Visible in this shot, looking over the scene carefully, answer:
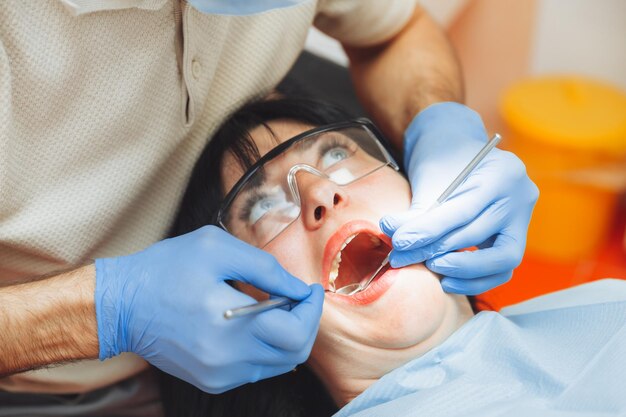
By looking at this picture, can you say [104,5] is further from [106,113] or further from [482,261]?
[482,261]

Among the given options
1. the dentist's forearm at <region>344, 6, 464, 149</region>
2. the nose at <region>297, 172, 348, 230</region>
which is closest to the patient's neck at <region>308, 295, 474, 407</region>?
the nose at <region>297, 172, 348, 230</region>

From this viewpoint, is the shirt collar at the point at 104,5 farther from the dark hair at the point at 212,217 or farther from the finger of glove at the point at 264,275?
the finger of glove at the point at 264,275

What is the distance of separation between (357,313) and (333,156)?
377 mm

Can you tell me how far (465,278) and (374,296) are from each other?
0.68 ft

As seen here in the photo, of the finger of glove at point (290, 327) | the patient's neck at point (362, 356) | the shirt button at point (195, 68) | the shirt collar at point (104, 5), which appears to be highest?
the shirt collar at point (104, 5)

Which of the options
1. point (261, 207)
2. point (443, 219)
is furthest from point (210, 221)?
point (443, 219)

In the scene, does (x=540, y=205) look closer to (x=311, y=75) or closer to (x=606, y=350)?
(x=311, y=75)

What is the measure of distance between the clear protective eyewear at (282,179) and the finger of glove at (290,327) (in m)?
0.24

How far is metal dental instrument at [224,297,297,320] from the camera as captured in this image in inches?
47.8

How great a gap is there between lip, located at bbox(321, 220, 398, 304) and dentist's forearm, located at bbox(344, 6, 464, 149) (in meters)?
0.60

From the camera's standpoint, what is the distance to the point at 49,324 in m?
1.37

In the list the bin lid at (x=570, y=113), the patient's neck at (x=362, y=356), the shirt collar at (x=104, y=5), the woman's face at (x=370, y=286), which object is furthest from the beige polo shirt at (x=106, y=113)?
the bin lid at (x=570, y=113)

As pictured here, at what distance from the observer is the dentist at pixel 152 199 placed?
1.35 m

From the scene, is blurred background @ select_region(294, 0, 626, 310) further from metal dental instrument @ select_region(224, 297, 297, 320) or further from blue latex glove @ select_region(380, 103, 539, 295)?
metal dental instrument @ select_region(224, 297, 297, 320)
